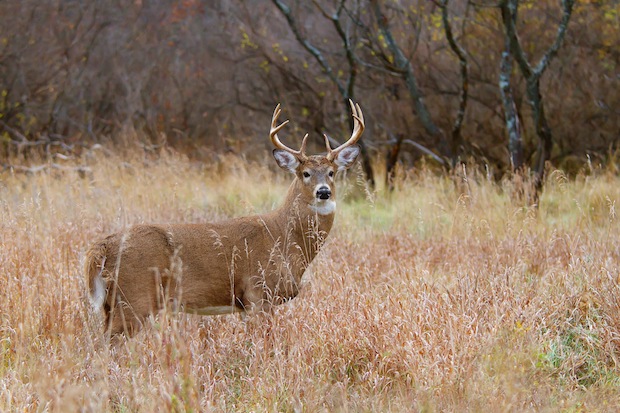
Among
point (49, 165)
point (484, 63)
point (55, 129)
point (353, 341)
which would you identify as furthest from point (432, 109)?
point (353, 341)

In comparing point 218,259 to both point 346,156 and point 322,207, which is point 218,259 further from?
point 346,156

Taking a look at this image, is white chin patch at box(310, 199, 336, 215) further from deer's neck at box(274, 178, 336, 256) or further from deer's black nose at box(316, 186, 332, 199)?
deer's black nose at box(316, 186, 332, 199)

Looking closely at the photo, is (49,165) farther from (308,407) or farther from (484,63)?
(308,407)

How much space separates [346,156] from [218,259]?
5.08 feet

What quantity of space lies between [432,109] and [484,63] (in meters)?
1.06

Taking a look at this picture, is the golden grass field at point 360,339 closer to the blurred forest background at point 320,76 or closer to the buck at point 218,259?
the buck at point 218,259

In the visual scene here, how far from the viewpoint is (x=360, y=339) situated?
4.45m

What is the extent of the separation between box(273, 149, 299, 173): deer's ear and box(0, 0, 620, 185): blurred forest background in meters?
4.07

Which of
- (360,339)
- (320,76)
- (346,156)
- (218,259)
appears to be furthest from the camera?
Result: (320,76)

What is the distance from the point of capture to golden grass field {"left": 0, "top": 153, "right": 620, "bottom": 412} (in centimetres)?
376

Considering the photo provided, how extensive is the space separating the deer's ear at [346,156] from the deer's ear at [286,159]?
322mm

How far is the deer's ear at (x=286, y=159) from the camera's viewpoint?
5884 millimetres

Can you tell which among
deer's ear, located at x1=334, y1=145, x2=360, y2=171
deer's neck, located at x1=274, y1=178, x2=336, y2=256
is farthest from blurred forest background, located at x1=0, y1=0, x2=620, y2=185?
deer's neck, located at x1=274, y1=178, x2=336, y2=256

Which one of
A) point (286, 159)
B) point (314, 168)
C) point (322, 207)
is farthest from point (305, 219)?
point (286, 159)
